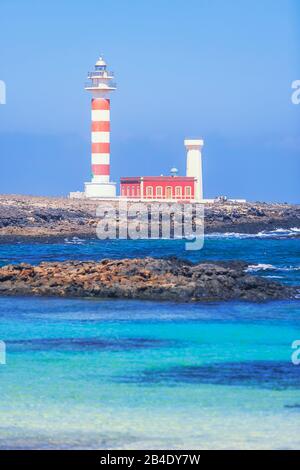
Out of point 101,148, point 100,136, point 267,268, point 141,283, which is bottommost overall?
point 141,283

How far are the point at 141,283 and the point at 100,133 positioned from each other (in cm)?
3491

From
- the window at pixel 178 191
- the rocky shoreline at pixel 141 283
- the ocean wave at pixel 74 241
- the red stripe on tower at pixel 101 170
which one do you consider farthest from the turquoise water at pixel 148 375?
the window at pixel 178 191

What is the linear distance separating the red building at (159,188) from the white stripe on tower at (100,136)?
6532 millimetres

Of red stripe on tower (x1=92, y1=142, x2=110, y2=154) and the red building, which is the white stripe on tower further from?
the red building

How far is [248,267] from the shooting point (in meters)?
26.5

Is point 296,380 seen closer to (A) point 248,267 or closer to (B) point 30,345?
(B) point 30,345

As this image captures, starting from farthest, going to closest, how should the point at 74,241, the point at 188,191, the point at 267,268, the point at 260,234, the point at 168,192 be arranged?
the point at 188,191 → the point at 168,192 → the point at 260,234 → the point at 74,241 → the point at 267,268

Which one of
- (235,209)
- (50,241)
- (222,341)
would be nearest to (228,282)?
(222,341)

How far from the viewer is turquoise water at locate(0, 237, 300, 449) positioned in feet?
33.8

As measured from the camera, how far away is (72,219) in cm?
5016

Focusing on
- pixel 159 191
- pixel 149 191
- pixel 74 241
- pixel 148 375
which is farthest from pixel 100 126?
pixel 148 375

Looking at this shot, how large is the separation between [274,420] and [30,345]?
5.00 meters

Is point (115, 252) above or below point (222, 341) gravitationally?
above

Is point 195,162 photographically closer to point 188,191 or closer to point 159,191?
point 188,191
